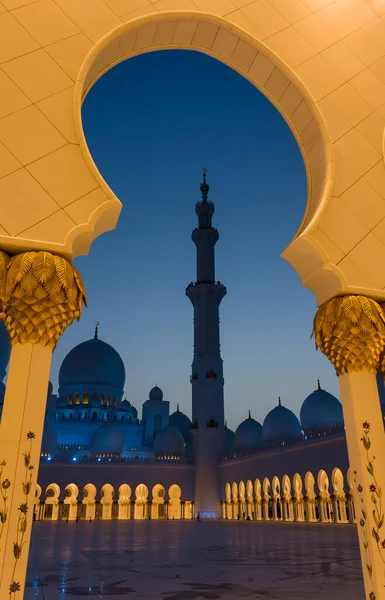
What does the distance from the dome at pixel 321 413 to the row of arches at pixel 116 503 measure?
779 cm

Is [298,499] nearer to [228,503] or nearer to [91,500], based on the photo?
[228,503]

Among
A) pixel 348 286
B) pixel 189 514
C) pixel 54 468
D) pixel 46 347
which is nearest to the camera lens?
pixel 46 347

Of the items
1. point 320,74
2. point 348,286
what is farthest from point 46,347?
point 320,74

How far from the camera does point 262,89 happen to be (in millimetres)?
4109

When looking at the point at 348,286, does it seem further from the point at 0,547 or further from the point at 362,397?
the point at 0,547

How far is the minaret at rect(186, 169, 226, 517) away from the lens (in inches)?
966

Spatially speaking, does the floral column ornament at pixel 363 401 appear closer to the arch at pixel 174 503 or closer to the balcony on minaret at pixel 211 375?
the balcony on minaret at pixel 211 375

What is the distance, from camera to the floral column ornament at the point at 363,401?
9.30 ft

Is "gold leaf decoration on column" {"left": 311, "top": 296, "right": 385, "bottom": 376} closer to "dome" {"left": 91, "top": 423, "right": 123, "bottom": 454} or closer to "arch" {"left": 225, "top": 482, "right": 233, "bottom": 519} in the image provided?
"arch" {"left": 225, "top": 482, "right": 233, "bottom": 519}

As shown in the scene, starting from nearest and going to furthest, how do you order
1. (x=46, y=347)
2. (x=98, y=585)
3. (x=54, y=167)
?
1. (x=46, y=347)
2. (x=54, y=167)
3. (x=98, y=585)

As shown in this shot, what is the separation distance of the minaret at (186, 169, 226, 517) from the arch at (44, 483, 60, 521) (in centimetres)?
691

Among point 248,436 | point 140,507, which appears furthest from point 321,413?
point 140,507

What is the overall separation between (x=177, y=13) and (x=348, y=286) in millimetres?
2376

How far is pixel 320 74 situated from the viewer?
12.7 feet
